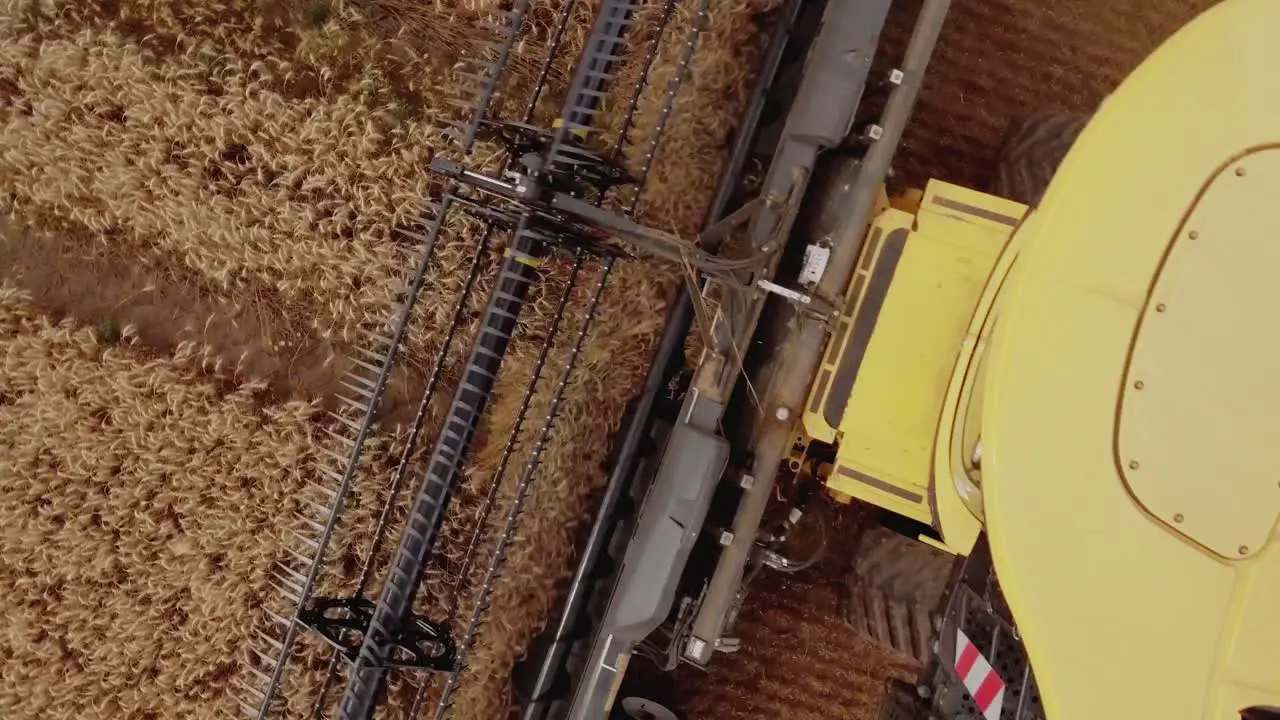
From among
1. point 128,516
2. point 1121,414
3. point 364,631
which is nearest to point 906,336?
point 1121,414

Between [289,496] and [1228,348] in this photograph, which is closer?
[1228,348]

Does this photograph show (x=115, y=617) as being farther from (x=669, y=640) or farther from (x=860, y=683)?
(x=860, y=683)

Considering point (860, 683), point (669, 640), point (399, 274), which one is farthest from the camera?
point (860, 683)

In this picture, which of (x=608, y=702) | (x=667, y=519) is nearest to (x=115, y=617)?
(x=608, y=702)

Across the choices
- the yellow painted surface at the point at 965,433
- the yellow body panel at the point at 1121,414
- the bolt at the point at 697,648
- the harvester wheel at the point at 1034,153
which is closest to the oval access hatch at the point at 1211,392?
the yellow body panel at the point at 1121,414

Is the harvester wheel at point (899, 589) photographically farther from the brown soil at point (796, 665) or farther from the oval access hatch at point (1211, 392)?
the oval access hatch at point (1211, 392)

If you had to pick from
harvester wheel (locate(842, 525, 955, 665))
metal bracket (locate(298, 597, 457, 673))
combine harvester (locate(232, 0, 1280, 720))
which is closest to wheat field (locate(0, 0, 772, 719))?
combine harvester (locate(232, 0, 1280, 720))
